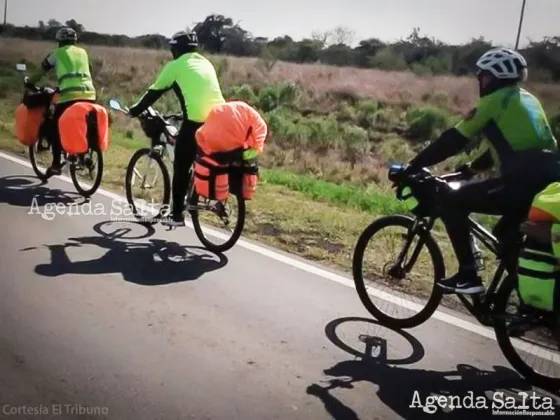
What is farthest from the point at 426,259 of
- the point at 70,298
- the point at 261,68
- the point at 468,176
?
the point at 261,68

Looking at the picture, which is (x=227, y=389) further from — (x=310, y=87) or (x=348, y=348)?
(x=310, y=87)

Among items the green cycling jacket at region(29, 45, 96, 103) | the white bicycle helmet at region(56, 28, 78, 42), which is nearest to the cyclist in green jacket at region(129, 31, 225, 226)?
the green cycling jacket at region(29, 45, 96, 103)

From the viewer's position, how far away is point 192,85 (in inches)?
248

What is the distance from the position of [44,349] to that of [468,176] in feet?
10.6

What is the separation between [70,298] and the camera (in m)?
4.92

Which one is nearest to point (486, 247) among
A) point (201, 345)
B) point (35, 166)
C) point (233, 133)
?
point (201, 345)

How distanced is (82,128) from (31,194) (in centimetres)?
105

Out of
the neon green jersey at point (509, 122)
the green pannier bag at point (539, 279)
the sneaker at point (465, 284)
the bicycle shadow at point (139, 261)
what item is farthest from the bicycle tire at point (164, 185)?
the green pannier bag at point (539, 279)

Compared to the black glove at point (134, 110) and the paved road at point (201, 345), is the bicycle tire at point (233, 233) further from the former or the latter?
the black glove at point (134, 110)

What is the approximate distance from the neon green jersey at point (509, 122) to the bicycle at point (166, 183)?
2.46 meters

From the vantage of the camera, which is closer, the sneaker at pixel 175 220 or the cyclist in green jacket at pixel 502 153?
the cyclist in green jacket at pixel 502 153

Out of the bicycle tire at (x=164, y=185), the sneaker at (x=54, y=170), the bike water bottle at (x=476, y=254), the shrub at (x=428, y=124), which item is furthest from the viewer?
the shrub at (x=428, y=124)

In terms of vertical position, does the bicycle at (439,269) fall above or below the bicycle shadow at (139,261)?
above

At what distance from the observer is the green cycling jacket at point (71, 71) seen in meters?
8.13
